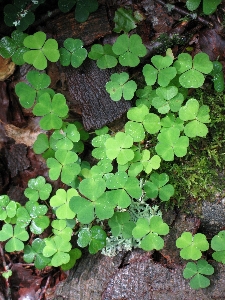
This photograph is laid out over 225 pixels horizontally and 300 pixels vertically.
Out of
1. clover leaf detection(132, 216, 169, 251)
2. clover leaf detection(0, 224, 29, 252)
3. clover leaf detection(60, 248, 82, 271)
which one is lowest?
clover leaf detection(60, 248, 82, 271)

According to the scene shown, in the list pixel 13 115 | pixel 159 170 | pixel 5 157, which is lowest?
→ pixel 159 170

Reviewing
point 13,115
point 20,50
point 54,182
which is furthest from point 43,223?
point 20,50

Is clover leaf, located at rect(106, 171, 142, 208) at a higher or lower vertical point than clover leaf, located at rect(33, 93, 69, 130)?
lower

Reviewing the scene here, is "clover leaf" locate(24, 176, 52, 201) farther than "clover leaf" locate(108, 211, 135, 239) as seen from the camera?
Yes

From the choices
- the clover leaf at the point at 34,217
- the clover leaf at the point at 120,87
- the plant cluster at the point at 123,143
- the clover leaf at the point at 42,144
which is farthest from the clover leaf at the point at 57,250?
the clover leaf at the point at 120,87

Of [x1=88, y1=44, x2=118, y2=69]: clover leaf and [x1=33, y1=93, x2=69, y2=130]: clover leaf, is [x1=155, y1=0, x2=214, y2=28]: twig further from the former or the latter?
[x1=33, y1=93, x2=69, y2=130]: clover leaf

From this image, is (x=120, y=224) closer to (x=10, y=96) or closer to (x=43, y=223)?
(x=43, y=223)

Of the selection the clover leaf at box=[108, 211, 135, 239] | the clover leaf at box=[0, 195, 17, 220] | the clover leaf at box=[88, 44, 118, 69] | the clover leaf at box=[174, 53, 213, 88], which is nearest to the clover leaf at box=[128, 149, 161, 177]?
the clover leaf at box=[108, 211, 135, 239]
